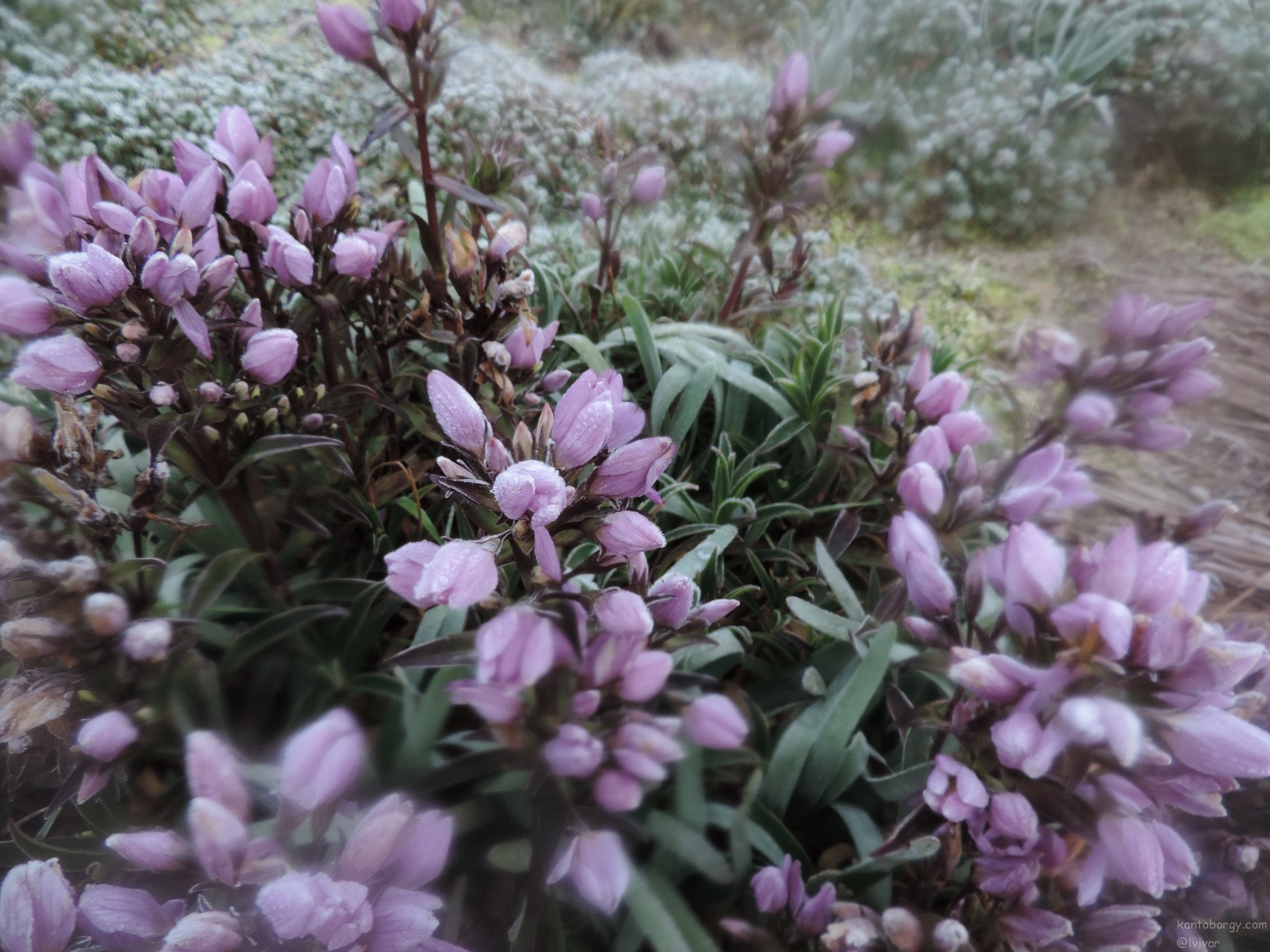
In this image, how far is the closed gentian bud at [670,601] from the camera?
60cm

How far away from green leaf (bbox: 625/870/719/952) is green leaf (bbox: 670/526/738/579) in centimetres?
32

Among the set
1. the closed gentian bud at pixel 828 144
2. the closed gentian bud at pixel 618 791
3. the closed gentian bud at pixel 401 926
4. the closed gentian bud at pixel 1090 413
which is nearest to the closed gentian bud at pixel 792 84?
the closed gentian bud at pixel 828 144

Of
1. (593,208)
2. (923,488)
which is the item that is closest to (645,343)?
(593,208)

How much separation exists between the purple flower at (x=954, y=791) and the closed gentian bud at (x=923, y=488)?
0.30 meters

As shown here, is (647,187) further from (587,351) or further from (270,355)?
(270,355)

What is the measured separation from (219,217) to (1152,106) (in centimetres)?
304

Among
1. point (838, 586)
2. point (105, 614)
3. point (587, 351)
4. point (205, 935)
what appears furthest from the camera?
point (587, 351)

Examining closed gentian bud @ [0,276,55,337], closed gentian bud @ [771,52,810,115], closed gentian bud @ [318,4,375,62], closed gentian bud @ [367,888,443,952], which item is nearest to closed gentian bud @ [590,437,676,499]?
closed gentian bud @ [367,888,443,952]

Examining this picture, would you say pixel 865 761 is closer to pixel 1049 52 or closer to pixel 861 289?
pixel 861 289

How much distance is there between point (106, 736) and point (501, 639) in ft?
1.17

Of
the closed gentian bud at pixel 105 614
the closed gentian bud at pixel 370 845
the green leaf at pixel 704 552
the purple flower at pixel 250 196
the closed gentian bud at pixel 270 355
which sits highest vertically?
the purple flower at pixel 250 196

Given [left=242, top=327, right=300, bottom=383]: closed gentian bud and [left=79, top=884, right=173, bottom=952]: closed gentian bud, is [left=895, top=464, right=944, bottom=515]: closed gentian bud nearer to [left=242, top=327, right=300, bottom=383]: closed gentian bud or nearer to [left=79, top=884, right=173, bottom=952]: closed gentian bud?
[left=242, top=327, right=300, bottom=383]: closed gentian bud

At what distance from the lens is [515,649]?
49cm

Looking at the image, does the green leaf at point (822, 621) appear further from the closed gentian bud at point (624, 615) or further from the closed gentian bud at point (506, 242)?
the closed gentian bud at point (506, 242)
